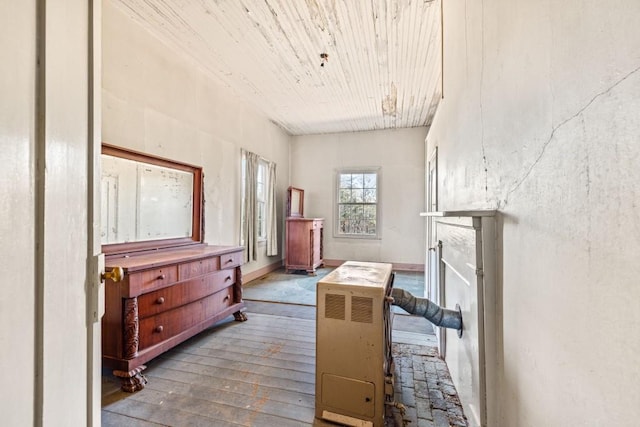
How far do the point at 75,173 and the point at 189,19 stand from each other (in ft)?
8.87

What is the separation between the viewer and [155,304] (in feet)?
6.95

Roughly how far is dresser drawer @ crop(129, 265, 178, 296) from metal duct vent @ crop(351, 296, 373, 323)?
151 cm

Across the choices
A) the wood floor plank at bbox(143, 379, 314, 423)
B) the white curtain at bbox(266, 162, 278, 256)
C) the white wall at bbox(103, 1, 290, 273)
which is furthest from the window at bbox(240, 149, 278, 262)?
the wood floor plank at bbox(143, 379, 314, 423)

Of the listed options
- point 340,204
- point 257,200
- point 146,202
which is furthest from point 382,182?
point 146,202

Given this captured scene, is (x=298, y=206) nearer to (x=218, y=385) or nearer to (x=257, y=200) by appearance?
(x=257, y=200)

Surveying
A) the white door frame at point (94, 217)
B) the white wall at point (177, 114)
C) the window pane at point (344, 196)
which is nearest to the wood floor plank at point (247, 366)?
the white door frame at point (94, 217)

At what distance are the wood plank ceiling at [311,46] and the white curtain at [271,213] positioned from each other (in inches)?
49.1

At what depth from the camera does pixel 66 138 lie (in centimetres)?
65

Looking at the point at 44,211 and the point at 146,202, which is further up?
the point at 146,202

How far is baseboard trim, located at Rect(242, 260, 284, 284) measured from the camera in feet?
15.2

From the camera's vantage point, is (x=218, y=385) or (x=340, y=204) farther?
(x=340, y=204)

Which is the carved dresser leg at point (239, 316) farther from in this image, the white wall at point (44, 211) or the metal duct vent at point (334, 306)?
the white wall at point (44, 211)

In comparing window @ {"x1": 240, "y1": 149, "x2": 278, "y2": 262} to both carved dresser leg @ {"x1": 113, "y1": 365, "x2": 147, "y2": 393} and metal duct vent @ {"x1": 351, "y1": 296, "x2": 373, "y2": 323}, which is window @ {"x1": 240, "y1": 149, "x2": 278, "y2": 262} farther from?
metal duct vent @ {"x1": 351, "y1": 296, "x2": 373, "y2": 323}

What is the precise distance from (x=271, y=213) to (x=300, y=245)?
84cm
